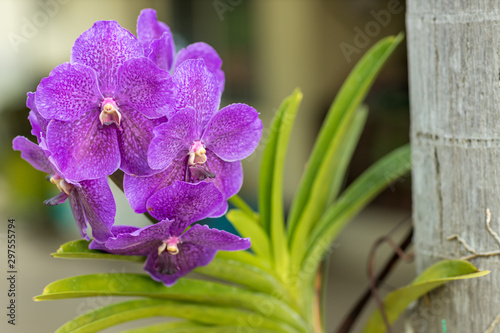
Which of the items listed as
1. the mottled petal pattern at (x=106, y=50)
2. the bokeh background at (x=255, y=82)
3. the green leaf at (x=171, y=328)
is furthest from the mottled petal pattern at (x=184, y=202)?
the bokeh background at (x=255, y=82)

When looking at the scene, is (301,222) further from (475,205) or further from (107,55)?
(107,55)

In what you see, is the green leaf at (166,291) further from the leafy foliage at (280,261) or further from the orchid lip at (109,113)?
the orchid lip at (109,113)

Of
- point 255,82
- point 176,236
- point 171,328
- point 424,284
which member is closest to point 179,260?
point 176,236

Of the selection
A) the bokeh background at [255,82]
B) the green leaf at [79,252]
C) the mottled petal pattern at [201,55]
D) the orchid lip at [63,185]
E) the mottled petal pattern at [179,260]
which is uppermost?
the bokeh background at [255,82]

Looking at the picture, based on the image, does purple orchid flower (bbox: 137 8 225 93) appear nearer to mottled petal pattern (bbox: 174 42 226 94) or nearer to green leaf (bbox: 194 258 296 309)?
mottled petal pattern (bbox: 174 42 226 94)

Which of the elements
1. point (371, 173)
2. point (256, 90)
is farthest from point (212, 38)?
point (371, 173)

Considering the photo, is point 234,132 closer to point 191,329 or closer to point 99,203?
point 99,203
